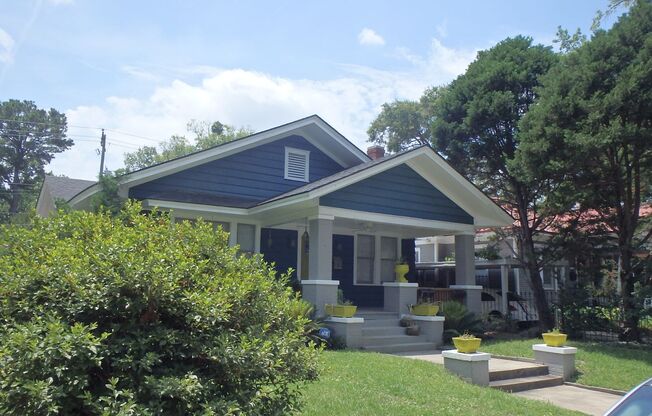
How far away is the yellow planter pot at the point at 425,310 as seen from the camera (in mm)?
13242

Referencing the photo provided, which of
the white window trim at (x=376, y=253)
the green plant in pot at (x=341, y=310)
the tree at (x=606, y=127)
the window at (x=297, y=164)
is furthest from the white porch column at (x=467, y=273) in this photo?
the window at (x=297, y=164)

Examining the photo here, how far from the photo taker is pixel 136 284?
12.2 ft

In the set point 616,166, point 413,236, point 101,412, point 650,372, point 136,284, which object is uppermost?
point 616,166

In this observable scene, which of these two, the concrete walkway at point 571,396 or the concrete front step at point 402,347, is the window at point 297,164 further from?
the concrete walkway at point 571,396

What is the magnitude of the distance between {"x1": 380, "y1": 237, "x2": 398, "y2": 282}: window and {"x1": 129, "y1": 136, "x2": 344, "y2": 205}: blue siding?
117 inches

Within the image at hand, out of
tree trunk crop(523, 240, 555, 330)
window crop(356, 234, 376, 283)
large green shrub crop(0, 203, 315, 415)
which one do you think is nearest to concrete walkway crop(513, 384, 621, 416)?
large green shrub crop(0, 203, 315, 415)

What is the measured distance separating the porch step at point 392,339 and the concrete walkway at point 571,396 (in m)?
2.03

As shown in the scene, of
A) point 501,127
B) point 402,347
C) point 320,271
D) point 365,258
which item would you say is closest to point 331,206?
point 320,271

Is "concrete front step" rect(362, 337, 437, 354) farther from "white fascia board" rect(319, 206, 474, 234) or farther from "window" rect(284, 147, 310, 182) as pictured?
"window" rect(284, 147, 310, 182)

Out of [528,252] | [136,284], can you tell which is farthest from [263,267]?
[528,252]

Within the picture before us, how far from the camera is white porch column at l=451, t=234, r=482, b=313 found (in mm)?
15055

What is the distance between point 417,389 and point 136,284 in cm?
479

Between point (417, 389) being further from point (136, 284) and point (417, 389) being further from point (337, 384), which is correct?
point (136, 284)

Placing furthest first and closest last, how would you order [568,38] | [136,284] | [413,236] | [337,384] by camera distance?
[568,38], [413,236], [337,384], [136,284]
